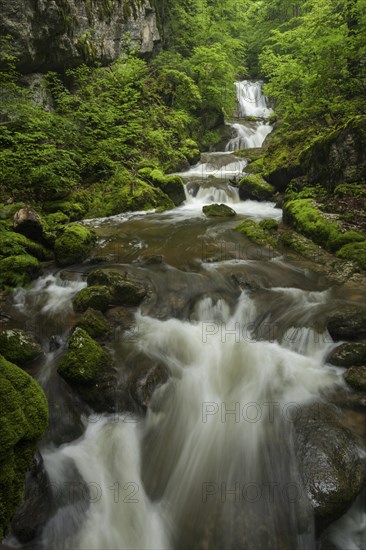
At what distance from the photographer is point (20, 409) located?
2400 millimetres

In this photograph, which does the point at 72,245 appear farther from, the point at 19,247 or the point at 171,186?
the point at 171,186

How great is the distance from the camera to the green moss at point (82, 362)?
4.10 metres

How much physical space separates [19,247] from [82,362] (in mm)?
3632

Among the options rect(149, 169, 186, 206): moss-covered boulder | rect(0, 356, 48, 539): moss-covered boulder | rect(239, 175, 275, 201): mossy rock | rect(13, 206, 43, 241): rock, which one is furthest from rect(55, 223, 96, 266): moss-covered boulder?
rect(239, 175, 275, 201): mossy rock

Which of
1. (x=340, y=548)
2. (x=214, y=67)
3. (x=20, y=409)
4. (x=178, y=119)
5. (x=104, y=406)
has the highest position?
(x=214, y=67)

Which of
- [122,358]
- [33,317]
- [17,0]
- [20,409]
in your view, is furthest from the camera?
[17,0]

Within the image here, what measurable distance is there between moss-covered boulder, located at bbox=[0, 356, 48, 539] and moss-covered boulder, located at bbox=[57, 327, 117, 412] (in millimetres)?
1395

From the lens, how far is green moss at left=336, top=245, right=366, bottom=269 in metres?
6.73

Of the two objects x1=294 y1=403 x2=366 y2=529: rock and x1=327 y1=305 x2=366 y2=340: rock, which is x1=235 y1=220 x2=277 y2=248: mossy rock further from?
x1=294 y1=403 x2=366 y2=529: rock

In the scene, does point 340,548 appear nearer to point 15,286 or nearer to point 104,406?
point 104,406

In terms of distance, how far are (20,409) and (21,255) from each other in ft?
16.9

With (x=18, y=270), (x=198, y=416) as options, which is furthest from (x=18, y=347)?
(x=198, y=416)

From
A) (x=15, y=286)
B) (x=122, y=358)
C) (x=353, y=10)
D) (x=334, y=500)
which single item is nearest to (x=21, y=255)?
(x=15, y=286)

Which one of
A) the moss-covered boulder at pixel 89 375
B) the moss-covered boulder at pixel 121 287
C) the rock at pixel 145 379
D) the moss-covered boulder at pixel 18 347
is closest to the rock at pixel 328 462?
the rock at pixel 145 379
